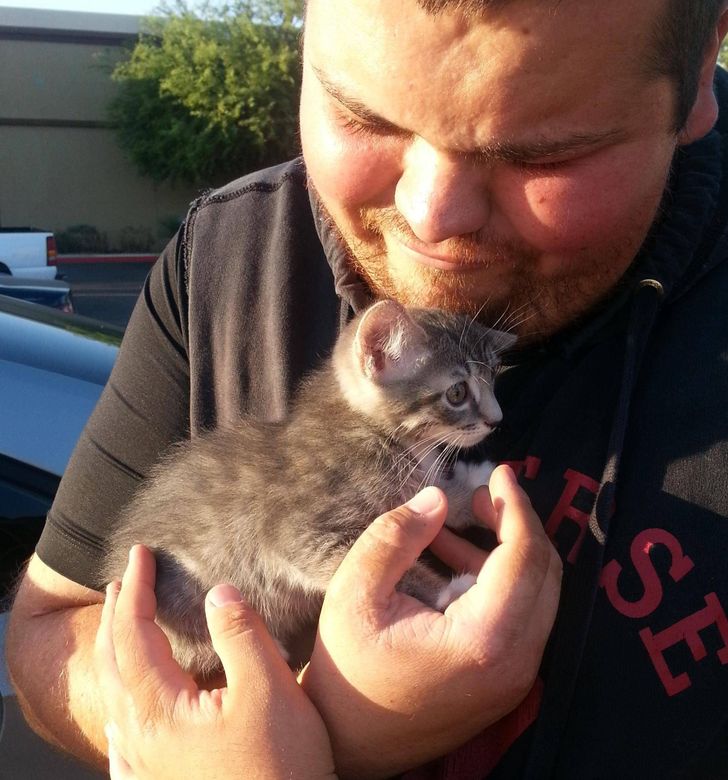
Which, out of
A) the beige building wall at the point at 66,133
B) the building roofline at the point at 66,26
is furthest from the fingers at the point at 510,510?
the building roofline at the point at 66,26

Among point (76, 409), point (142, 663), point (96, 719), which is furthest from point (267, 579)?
point (76, 409)

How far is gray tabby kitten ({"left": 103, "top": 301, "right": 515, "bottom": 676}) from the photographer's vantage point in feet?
6.95

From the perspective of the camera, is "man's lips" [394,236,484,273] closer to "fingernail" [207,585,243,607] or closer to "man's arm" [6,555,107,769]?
"fingernail" [207,585,243,607]

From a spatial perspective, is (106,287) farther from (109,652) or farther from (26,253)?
(109,652)

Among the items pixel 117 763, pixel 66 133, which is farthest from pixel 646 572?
pixel 66 133

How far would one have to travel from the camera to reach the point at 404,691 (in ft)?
5.41

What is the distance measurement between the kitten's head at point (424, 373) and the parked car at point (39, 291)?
20.6 feet

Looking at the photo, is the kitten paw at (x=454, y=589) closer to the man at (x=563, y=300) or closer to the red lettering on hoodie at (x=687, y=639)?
the man at (x=563, y=300)

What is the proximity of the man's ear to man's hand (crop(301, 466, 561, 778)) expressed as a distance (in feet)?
3.03

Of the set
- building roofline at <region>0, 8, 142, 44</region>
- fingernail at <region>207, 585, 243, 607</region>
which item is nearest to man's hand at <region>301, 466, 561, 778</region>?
fingernail at <region>207, 585, 243, 607</region>

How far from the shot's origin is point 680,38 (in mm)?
1684

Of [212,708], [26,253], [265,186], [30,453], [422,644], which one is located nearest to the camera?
[422,644]

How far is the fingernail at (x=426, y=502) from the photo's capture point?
5.87ft

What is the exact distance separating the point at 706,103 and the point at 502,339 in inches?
28.8
